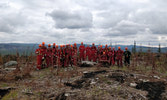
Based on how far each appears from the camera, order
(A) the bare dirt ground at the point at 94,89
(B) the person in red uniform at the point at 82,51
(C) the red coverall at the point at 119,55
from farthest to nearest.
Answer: (B) the person in red uniform at the point at 82,51 → (C) the red coverall at the point at 119,55 → (A) the bare dirt ground at the point at 94,89

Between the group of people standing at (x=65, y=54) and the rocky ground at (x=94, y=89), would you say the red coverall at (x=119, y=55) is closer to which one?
the group of people standing at (x=65, y=54)

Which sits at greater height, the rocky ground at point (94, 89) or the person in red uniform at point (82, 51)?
the person in red uniform at point (82, 51)

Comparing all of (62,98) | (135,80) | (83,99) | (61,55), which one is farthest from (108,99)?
(61,55)

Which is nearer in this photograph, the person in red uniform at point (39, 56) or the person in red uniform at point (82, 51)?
the person in red uniform at point (39, 56)

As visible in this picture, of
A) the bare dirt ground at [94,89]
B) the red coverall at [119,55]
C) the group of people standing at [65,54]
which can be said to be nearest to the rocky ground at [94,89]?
the bare dirt ground at [94,89]

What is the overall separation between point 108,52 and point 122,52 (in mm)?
1429

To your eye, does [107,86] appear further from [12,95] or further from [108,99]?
[12,95]

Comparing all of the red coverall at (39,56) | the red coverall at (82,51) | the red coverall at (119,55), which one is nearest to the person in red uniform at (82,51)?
the red coverall at (82,51)

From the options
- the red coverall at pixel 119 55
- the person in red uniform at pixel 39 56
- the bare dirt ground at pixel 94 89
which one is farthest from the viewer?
the red coverall at pixel 119 55

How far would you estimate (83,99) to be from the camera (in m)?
6.26

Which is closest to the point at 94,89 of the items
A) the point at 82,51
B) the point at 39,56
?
the point at 39,56

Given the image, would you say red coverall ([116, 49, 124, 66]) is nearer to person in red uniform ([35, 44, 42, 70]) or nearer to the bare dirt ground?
the bare dirt ground

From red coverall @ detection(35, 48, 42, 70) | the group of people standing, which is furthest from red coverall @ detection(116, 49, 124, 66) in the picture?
red coverall @ detection(35, 48, 42, 70)

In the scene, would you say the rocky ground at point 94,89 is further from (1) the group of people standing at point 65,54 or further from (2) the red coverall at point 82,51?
(2) the red coverall at point 82,51
